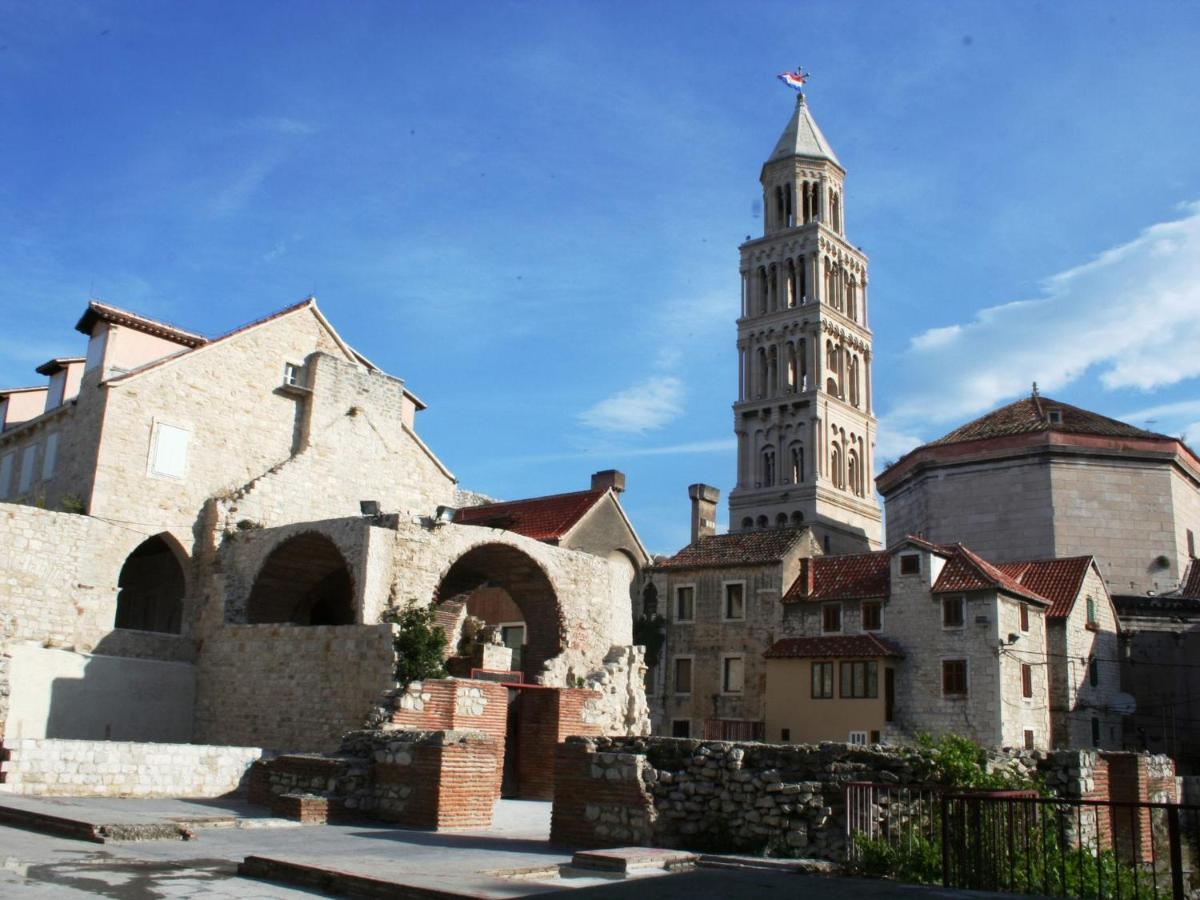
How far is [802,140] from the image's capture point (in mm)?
84375

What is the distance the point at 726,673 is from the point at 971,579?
29.1ft

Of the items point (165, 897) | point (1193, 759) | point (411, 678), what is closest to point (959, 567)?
point (1193, 759)

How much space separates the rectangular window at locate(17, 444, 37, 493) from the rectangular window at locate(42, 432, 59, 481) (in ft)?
2.45

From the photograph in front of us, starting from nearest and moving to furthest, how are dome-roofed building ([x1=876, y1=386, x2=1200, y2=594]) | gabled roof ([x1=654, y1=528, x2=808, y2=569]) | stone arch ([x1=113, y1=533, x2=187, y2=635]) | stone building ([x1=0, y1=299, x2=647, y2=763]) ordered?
1. stone building ([x1=0, y1=299, x2=647, y2=763])
2. stone arch ([x1=113, y1=533, x2=187, y2=635])
3. gabled roof ([x1=654, y1=528, x2=808, y2=569])
4. dome-roofed building ([x1=876, y1=386, x2=1200, y2=594])

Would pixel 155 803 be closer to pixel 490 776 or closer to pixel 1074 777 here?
pixel 490 776

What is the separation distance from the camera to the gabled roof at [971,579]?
31781mm

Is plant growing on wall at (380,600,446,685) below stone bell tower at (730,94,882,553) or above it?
below

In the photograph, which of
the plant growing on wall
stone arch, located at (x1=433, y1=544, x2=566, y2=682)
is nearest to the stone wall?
the plant growing on wall

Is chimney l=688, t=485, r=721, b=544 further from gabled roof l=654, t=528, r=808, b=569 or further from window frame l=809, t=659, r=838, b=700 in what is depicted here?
window frame l=809, t=659, r=838, b=700

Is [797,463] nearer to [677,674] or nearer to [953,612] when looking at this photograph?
[677,674]

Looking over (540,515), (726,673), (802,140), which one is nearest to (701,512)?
(726,673)

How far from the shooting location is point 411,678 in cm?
1944

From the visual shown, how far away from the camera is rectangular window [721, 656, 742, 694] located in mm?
36625

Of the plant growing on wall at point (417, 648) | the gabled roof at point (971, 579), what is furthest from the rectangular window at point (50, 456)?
the gabled roof at point (971, 579)
